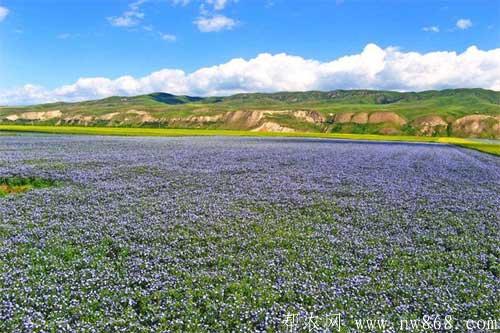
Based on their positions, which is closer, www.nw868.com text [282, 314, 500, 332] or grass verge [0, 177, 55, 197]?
www.nw868.com text [282, 314, 500, 332]

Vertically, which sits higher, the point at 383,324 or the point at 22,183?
the point at 22,183

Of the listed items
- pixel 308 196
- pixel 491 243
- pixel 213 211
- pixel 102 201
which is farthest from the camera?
pixel 308 196

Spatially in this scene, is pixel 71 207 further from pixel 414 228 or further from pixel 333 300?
pixel 414 228

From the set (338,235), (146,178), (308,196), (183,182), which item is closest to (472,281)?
(338,235)

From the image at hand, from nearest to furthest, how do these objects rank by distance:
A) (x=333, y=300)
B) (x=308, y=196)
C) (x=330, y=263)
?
(x=333, y=300)
(x=330, y=263)
(x=308, y=196)

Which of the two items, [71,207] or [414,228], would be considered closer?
[414,228]

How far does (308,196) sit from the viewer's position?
703 inches

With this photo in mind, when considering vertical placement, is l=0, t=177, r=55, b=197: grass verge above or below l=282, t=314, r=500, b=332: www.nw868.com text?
above

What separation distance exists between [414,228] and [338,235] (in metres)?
2.82

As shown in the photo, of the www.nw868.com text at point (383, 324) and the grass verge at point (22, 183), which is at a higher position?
the grass verge at point (22, 183)

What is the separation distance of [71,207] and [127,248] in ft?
18.3

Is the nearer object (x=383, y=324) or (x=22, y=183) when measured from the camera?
(x=383, y=324)

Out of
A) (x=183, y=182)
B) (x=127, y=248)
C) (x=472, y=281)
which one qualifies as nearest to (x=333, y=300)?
(x=472, y=281)

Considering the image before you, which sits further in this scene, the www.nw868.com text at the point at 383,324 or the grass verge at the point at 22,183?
the grass verge at the point at 22,183
